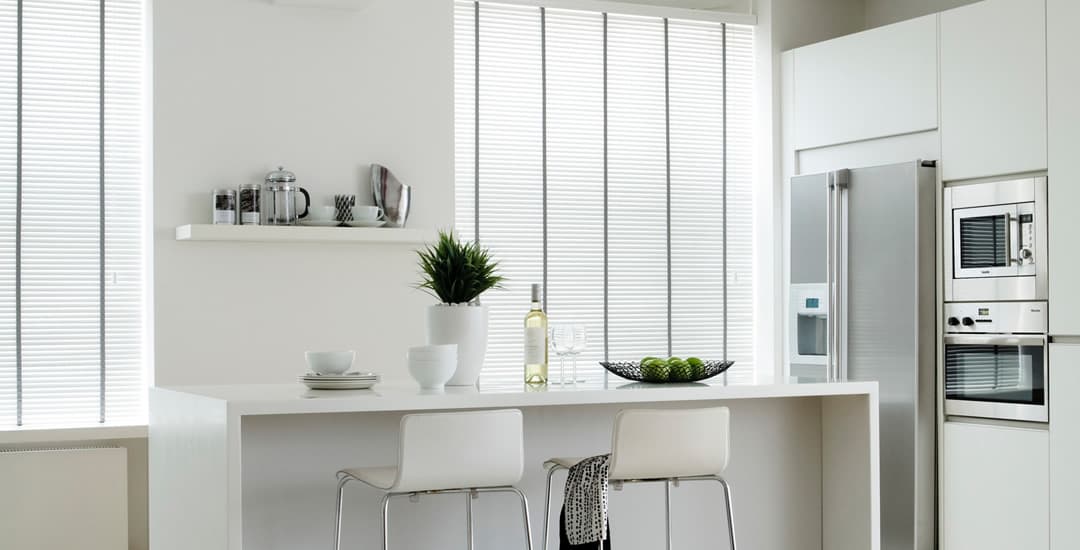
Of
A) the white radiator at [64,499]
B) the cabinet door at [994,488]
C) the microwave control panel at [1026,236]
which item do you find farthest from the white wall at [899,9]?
the white radiator at [64,499]

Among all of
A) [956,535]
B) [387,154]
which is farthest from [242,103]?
[956,535]

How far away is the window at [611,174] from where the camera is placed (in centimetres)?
560

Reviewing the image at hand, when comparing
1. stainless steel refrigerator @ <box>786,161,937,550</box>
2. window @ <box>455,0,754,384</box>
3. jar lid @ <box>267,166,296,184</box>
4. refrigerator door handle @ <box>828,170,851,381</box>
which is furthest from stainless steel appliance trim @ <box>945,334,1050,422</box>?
jar lid @ <box>267,166,296,184</box>

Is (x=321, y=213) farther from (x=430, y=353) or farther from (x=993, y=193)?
(x=993, y=193)

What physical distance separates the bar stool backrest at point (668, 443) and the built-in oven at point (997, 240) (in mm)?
1875

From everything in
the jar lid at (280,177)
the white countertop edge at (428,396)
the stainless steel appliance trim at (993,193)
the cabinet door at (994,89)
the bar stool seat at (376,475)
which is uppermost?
the cabinet door at (994,89)

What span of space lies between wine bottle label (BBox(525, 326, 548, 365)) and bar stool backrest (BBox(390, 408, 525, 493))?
1.39 ft

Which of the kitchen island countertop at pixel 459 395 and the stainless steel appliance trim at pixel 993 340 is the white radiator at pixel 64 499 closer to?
the kitchen island countertop at pixel 459 395

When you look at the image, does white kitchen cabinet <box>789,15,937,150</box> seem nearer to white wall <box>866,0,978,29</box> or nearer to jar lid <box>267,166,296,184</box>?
white wall <box>866,0,978,29</box>

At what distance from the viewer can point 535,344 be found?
3354 millimetres

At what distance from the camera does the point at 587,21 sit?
5.81m

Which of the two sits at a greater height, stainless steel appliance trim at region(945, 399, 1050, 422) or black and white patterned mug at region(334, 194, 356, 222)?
black and white patterned mug at region(334, 194, 356, 222)

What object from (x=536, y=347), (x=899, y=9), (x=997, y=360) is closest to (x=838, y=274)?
(x=997, y=360)

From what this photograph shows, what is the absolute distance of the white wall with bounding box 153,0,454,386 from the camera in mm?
4750
